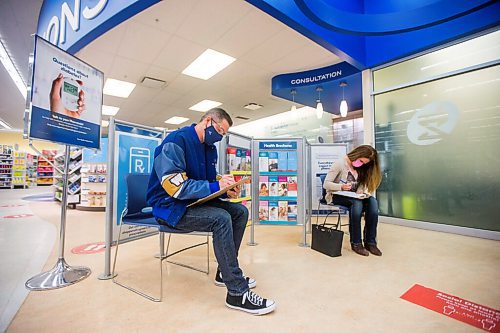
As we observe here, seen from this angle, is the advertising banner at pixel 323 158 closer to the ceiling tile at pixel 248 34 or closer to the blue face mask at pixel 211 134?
the ceiling tile at pixel 248 34

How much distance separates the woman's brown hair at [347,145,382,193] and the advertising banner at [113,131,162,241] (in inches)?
85.1

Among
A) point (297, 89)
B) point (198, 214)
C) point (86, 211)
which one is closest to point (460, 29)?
point (297, 89)

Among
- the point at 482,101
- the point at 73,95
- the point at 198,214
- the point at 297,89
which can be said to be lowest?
the point at 198,214

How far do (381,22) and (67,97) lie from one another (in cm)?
340

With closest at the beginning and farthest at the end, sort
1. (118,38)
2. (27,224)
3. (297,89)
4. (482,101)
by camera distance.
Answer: (482,101)
(118,38)
(27,224)
(297,89)

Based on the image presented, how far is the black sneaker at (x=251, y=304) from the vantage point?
1.50m

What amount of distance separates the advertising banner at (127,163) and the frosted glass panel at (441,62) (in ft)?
13.3

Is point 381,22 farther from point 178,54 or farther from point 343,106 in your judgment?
point 178,54

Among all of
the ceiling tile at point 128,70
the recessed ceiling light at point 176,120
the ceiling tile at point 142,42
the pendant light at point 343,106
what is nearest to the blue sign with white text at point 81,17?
the ceiling tile at point 142,42

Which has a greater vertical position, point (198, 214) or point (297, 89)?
point (297, 89)

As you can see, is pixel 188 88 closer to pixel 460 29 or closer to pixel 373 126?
pixel 373 126

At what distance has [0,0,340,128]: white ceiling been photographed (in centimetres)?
344

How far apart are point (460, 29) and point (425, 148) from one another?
5.48 ft

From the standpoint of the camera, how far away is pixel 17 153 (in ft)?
43.0
